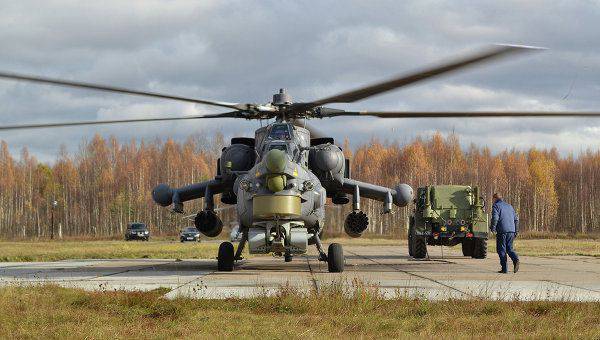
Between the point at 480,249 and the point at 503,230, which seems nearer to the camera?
the point at 503,230

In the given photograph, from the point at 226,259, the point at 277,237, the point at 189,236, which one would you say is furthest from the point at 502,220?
the point at 189,236

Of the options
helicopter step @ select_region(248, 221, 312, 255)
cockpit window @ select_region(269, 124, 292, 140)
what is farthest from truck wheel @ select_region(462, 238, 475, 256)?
helicopter step @ select_region(248, 221, 312, 255)

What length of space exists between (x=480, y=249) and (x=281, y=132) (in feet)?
41.4

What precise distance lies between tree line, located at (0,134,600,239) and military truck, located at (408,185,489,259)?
61.9 meters

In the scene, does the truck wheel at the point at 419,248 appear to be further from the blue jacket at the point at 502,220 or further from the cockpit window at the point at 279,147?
the cockpit window at the point at 279,147

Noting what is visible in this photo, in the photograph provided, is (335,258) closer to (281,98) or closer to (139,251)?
(281,98)

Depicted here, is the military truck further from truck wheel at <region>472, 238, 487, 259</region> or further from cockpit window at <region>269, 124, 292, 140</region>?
cockpit window at <region>269, 124, 292, 140</region>

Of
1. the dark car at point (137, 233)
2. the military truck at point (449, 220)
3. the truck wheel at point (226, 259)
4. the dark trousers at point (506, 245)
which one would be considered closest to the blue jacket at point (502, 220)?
the dark trousers at point (506, 245)

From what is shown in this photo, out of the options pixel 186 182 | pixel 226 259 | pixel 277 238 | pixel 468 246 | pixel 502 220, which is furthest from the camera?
pixel 186 182

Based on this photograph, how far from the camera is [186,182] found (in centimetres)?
9681

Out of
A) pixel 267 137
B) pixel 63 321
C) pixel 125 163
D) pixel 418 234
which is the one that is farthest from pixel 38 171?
pixel 63 321

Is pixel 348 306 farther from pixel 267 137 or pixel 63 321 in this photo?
pixel 267 137

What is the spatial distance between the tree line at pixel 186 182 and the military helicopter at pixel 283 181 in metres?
70.3

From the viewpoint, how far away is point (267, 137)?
1639cm
